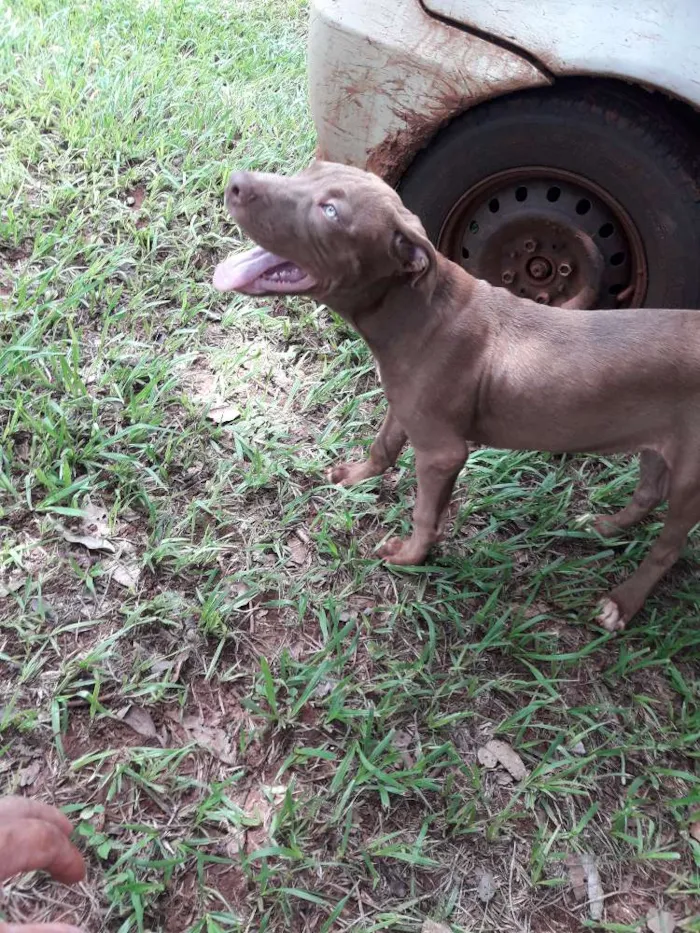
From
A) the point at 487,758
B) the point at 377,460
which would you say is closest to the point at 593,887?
the point at 487,758

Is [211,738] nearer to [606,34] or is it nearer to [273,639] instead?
[273,639]

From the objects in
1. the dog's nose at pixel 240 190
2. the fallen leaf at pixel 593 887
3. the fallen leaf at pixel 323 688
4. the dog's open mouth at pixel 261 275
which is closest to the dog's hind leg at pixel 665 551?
the fallen leaf at pixel 593 887

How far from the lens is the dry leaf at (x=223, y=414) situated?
10.9 ft

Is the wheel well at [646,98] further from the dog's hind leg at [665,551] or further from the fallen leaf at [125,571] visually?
the fallen leaf at [125,571]

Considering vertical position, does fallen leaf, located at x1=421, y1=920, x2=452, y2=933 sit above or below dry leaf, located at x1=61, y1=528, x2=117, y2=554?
below

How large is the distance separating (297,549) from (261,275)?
109 cm

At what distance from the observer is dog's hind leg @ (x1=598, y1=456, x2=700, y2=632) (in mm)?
2609

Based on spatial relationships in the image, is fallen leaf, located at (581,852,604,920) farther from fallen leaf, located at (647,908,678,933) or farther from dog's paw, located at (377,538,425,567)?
dog's paw, located at (377,538,425,567)

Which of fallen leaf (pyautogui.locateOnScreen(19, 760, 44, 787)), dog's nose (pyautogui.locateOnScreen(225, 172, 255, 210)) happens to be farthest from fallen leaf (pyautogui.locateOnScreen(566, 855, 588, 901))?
dog's nose (pyautogui.locateOnScreen(225, 172, 255, 210))

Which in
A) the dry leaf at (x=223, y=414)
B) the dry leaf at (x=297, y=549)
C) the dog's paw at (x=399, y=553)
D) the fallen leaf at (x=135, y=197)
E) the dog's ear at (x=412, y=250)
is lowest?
the dry leaf at (x=297, y=549)

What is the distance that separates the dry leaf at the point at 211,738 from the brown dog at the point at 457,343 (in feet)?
3.49

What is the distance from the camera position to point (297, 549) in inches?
118

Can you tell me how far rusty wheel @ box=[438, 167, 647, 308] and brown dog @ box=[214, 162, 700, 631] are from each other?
2.38 ft

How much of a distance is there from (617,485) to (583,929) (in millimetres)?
1785
